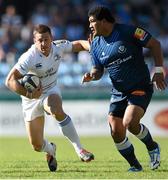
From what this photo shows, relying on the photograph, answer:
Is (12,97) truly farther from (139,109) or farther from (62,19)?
(139,109)

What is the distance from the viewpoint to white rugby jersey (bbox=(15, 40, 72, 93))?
11358mm

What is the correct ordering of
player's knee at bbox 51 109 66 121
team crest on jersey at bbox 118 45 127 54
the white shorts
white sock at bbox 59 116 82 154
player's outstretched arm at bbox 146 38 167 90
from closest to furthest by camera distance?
1. player's outstretched arm at bbox 146 38 167 90
2. team crest on jersey at bbox 118 45 127 54
3. player's knee at bbox 51 109 66 121
4. the white shorts
5. white sock at bbox 59 116 82 154

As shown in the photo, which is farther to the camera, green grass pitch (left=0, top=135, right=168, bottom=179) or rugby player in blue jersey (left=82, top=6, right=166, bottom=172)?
rugby player in blue jersey (left=82, top=6, right=166, bottom=172)

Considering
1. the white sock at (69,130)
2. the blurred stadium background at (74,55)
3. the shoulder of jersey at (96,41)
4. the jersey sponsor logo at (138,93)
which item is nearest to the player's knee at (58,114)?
the white sock at (69,130)

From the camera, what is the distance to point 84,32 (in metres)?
22.6

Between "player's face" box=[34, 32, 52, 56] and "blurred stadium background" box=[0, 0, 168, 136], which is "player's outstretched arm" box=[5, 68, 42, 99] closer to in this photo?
"player's face" box=[34, 32, 52, 56]

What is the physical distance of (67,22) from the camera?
74.4ft

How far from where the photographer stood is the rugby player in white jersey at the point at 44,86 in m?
11.3

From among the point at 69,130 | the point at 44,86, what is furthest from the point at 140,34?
the point at 69,130

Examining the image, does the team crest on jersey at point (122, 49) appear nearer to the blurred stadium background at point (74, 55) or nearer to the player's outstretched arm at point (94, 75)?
the player's outstretched arm at point (94, 75)

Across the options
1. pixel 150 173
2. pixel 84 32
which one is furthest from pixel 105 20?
pixel 84 32

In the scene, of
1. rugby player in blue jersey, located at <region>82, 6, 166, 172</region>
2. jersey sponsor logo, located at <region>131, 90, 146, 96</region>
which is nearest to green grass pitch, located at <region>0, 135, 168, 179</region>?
rugby player in blue jersey, located at <region>82, 6, 166, 172</region>

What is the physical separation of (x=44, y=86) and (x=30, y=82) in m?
0.75

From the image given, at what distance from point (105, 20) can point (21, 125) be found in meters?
10.1
